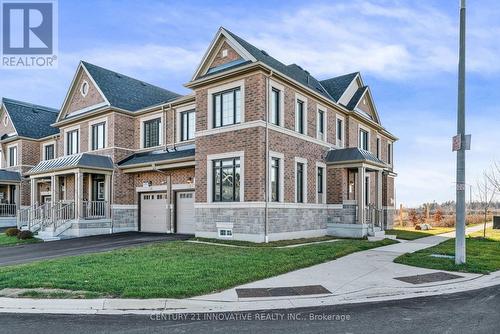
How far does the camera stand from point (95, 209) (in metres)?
21.6

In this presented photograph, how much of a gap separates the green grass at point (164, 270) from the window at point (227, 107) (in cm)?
570

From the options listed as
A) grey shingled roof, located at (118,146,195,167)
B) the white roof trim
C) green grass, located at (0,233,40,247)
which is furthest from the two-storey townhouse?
the white roof trim

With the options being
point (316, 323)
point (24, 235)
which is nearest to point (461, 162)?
point (316, 323)

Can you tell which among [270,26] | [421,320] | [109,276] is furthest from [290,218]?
[421,320]

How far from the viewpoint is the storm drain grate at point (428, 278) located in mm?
8627

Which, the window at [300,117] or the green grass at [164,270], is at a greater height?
the window at [300,117]

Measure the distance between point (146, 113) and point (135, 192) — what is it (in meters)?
4.71

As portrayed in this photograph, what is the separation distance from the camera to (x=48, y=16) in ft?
52.0

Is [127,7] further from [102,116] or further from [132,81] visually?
[132,81]

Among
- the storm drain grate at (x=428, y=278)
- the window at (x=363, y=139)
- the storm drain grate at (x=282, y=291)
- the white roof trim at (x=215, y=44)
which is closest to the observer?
the storm drain grate at (x=282, y=291)

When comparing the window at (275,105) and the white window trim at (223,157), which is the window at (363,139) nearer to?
the window at (275,105)

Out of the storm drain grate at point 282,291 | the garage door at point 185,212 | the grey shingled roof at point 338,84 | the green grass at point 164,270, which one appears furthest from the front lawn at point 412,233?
the storm drain grate at point 282,291

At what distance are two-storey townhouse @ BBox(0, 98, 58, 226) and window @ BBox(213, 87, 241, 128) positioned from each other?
1691 centimetres

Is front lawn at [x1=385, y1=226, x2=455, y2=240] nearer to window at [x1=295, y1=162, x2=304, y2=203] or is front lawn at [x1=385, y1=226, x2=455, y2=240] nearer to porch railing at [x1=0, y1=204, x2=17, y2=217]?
window at [x1=295, y1=162, x2=304, y2=203]
